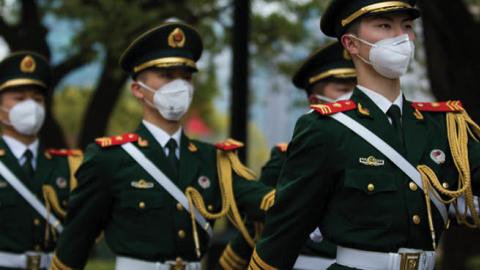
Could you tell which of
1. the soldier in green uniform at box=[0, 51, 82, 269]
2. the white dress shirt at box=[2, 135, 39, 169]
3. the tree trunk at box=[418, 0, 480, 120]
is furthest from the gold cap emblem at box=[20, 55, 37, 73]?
the tree trunk at box=[418, 0, 480, 120]

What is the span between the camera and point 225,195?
20.2 feet

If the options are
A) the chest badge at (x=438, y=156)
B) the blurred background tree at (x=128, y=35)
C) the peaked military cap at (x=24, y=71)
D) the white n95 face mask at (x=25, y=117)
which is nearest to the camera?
the chest badge at (x=438, y=156)

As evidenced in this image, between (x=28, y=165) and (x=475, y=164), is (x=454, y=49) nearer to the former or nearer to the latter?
(x=28, y=165)

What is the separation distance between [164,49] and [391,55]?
2.39m

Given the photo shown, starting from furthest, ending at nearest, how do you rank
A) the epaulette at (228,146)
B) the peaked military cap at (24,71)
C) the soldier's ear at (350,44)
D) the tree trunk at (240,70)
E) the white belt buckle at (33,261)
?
the tree trunk at (240,70), the peaked military cap at (24,71), the white belt buckle at (33,261), the epaulette at (228,146), the soldier's ear at (350,44)

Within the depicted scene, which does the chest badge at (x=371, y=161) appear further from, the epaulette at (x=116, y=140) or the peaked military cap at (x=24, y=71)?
the peaked military cap at (x=24, y=71)

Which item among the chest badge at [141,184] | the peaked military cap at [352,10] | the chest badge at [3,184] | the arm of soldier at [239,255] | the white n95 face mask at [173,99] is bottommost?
the arm of soldier at [239,255]

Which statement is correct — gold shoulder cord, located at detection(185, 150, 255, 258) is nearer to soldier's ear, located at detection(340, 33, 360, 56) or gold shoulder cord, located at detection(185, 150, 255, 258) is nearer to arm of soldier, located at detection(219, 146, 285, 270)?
arm of soldier, located at detection(219, 146, 285, 270)

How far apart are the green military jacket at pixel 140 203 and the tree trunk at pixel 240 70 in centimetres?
362

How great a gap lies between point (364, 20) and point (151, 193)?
83.5 inches

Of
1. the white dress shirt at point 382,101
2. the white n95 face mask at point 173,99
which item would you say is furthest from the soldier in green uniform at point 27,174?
the white dress shirt at point 382,101

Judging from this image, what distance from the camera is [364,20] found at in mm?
4512

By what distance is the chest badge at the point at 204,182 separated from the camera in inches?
244

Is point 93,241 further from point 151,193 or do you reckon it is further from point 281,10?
point 281,10
